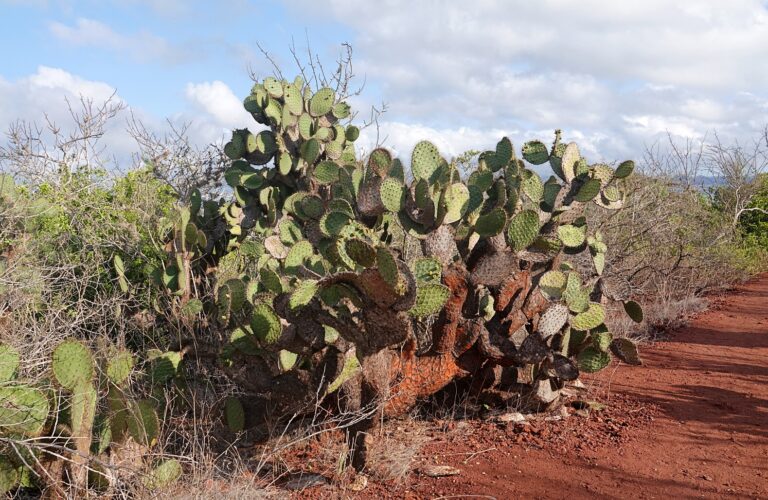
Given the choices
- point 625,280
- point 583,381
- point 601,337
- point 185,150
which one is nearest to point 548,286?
point 601,337

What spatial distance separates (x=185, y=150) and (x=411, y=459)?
18.0 feet

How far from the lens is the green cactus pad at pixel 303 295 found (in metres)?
3.36

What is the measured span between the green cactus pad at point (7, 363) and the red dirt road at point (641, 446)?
6.29 feet

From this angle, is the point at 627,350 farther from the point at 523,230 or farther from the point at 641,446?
the point at 523,230

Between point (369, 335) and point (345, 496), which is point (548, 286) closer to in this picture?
point (369, 335)

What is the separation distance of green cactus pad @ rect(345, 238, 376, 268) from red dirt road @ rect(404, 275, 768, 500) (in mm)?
1229

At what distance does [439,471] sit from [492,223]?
1.43 m

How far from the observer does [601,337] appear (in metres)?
4.66

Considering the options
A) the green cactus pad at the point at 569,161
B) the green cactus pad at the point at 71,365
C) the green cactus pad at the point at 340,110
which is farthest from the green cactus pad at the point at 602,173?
the green cactus pad at the point at 71,365

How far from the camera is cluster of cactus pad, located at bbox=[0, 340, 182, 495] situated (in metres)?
3.05

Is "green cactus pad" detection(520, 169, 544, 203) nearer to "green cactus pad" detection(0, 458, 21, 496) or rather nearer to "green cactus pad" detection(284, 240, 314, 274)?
"green cactus pad" detection(284, 240, 314, 274)

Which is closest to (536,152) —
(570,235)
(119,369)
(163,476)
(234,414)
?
(570,235)

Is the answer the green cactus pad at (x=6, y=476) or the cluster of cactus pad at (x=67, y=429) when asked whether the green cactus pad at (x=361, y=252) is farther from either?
the green cactus pad at (x=6, y=476)

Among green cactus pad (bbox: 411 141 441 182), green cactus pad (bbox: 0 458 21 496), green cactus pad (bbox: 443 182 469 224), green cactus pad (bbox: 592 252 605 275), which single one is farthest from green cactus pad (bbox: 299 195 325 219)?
green cactus pad (bbox: 0 458 21 496)
